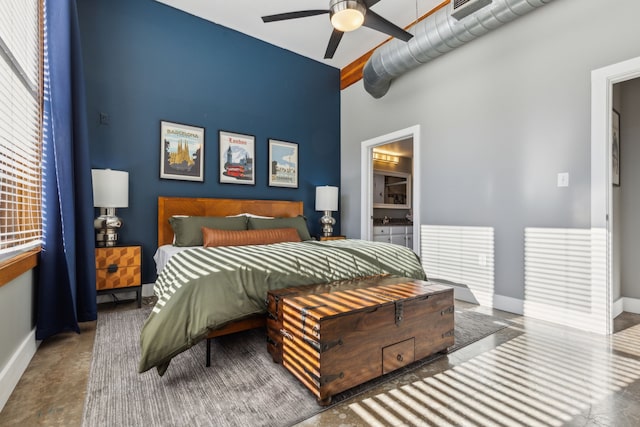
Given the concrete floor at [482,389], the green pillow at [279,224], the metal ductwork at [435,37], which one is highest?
the metal ductwork at [435,37]

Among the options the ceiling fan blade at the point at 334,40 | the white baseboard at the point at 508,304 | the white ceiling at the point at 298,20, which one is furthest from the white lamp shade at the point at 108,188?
the white baseboard at the point at 508,304

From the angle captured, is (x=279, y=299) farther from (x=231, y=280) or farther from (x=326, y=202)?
(x=326, y=202)

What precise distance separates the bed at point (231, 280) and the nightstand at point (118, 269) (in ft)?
3.66

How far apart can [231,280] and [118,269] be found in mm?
1845

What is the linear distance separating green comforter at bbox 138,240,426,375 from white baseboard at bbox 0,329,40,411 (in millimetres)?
633

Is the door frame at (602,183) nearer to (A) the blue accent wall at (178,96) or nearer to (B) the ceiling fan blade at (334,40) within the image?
(B) the ceiling fan blade at (334,40)

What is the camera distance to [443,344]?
1976mm

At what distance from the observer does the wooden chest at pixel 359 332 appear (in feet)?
4.85

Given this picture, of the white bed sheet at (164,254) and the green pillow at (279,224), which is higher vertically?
the green pillow at (279,224)

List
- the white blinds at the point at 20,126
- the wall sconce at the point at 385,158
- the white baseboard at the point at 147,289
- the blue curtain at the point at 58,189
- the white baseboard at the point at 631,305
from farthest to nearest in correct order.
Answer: the wall sconce at the point at 385,158 < the white baseboard at the point at 147,289 < the white baseboard at the point at 631,305 < the blue curtain at the point at 58,189 < the white blinds at the point at 20,126

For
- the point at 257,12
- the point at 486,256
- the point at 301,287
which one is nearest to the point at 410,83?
the point at 257,12

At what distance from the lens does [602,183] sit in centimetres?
242

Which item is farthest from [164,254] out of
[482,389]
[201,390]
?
[482,389]

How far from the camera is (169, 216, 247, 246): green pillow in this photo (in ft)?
10.8
